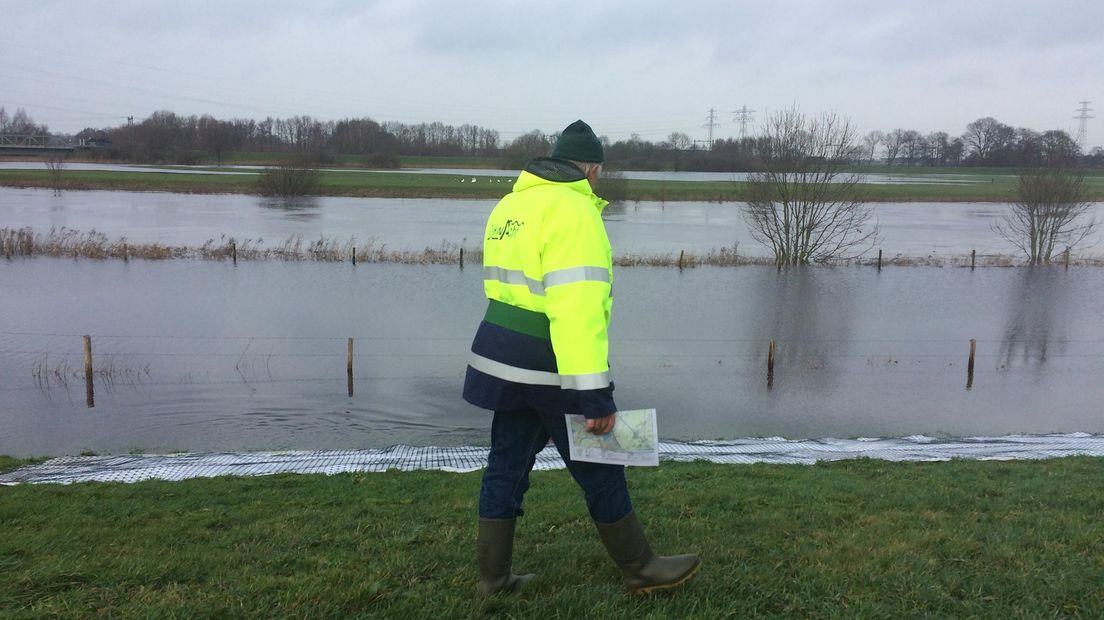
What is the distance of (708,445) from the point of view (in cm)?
994

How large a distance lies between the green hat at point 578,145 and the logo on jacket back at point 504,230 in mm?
344

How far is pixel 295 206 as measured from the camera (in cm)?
5381

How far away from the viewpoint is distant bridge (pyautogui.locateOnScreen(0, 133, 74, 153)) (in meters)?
109

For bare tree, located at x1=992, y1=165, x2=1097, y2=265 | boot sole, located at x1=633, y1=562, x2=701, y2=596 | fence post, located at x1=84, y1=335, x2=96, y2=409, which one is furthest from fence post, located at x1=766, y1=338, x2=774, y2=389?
bare tree, located at x1=992, y1=165, x2=1097, y2=265

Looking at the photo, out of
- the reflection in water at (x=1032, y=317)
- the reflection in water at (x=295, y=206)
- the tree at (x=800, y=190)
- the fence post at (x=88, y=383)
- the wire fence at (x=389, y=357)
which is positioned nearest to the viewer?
the fence post at (x=88, y=383)

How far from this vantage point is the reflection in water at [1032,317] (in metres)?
19.1

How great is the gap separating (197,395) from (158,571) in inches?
449

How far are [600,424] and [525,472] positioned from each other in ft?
1.63

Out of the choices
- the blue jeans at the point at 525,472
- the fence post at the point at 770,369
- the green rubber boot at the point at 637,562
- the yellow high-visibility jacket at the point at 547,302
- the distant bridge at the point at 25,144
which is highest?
the distant bridge at the point at 25,144

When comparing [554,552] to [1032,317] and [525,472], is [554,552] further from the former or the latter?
[1032,317]

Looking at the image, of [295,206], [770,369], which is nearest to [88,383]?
[770,369]

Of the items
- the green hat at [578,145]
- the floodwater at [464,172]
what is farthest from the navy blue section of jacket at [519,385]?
the floodwater at [464,172]

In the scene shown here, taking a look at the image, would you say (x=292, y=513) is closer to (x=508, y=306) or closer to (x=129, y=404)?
(x=508, y=306)

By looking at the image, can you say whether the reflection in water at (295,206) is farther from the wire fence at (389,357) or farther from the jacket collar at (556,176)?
Answer: the jacket collar at (556,176)
